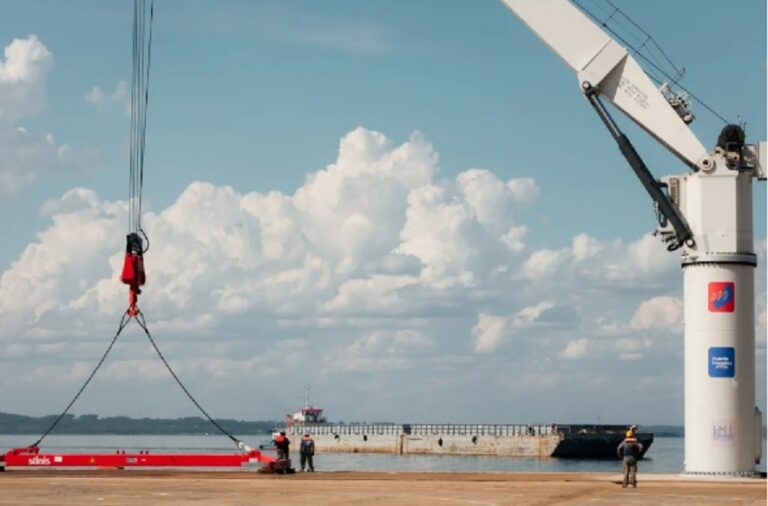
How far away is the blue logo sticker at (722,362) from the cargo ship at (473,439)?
81757 mm

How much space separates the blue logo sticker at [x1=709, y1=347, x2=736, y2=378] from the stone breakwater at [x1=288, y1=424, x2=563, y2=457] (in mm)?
95835

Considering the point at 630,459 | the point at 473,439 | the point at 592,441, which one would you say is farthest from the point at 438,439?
the point at 630,459

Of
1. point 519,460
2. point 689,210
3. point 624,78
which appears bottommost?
point 519,460

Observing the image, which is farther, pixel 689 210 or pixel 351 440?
pixel 351 440

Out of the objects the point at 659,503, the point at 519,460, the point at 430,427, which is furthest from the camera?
the point at 430,427

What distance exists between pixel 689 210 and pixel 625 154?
9.84ft

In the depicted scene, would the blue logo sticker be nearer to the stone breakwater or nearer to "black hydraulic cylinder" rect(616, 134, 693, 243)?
"black hydraulic cylinder" rect(616, 134, 693, 243)

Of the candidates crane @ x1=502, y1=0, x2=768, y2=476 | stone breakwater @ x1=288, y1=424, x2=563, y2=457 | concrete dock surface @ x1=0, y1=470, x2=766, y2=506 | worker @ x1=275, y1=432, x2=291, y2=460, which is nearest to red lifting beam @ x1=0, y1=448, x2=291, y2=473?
concrete dock surface @ x1=0, y1=470, x2=766, y2=506

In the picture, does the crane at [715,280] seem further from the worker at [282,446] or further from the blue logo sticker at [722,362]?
the worker at [282,446]

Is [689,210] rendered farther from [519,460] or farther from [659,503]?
[519,460]

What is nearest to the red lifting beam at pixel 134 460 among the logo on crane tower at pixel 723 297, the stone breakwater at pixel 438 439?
the logo on crane tower at pixel 723 297

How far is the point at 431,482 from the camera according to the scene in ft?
128

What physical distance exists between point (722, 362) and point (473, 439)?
106 meters

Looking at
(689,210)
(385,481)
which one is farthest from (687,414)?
(385,481)
